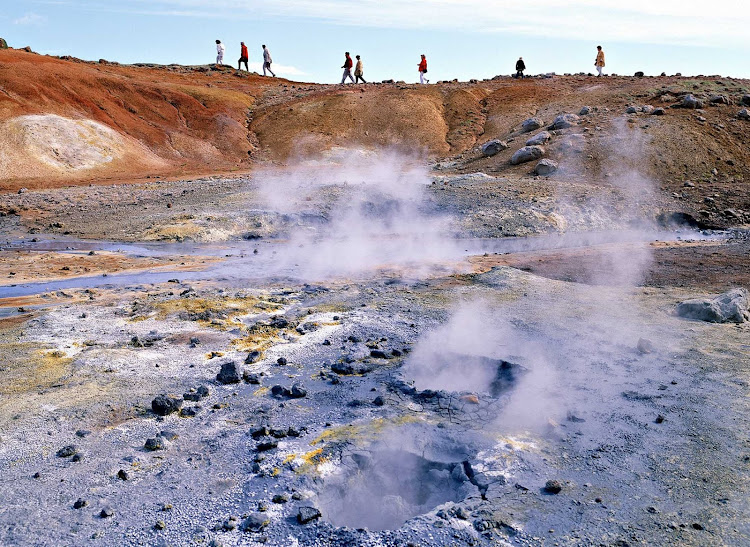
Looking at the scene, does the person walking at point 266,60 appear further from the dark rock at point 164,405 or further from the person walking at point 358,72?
the dark rock at point 164,405

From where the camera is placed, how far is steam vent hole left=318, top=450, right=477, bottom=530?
402 cm

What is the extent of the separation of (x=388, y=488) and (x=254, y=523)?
916 mm

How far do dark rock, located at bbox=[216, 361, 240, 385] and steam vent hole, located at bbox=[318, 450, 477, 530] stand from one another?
1.63 meters

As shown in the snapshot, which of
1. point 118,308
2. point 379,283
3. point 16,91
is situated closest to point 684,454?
point 379,283

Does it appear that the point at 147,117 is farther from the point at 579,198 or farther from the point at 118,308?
the point at 118,308

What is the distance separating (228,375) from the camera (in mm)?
5723

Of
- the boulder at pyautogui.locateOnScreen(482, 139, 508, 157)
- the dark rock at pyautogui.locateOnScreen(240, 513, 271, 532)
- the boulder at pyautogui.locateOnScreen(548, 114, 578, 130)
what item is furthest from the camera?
the boulder at pyautogui.locateOnScreen(482, 139, 508, 157)

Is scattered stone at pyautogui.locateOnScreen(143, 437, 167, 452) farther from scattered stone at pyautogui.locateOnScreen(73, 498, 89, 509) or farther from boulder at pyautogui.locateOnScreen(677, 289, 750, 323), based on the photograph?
boulder at pyautogui.locateOnScreen(677, 289, 750, 323)

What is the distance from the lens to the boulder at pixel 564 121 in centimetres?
2023

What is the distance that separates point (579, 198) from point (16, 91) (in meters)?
18.8

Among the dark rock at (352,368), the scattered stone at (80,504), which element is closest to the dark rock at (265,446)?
the scattered stone at (80,504)

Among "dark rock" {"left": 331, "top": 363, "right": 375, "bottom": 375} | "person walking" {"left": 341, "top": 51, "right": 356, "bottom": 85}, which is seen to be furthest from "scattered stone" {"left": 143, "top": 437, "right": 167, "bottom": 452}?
"person walking" {"left": 341, "top": 51, "right": 356, "bottom": 85}

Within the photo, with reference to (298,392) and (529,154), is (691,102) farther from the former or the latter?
(298,392)

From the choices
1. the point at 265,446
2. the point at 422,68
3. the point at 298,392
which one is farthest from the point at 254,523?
the point at 422,68
